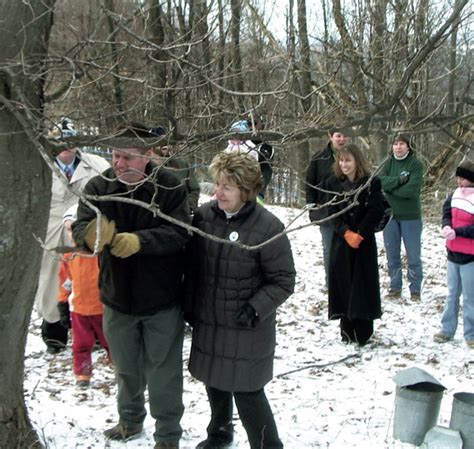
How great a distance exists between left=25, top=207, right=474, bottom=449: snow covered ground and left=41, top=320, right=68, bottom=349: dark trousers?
11 cm

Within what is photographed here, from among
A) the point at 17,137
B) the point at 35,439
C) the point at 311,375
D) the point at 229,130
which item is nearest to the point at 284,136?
the point at 229,130

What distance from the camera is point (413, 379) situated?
396cm

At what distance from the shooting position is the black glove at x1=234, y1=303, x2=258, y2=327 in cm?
329

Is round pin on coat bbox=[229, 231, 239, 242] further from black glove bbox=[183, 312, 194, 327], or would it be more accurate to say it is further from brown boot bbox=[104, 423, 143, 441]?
brown boot bbox=[104, 423, 143, 441]

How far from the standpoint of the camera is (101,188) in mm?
3557

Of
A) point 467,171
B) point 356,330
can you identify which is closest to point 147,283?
point 356,330

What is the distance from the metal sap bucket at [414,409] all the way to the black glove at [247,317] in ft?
4.04

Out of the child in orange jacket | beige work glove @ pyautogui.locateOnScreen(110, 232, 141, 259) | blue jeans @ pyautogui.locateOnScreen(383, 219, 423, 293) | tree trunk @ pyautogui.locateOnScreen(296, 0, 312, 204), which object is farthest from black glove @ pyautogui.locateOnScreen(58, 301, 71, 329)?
blue jeans @ pyautogui.locateOnScreen(383, 219, 423, 293)

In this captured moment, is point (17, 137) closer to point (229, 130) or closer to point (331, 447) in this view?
point (229, 130)

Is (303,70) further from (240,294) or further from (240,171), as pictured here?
(240,294)

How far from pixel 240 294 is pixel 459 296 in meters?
3.23

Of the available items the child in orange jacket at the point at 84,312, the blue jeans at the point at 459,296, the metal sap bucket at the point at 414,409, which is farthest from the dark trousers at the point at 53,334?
the blue jeans at the point at 459,296

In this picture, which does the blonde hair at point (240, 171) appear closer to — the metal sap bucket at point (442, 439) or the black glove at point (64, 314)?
the metal sap bucket at point (442, 439)

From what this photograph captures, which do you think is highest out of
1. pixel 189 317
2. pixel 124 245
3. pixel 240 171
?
pixel 240 171
